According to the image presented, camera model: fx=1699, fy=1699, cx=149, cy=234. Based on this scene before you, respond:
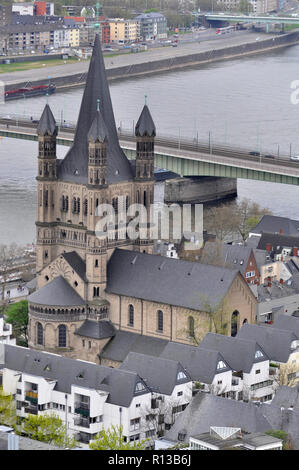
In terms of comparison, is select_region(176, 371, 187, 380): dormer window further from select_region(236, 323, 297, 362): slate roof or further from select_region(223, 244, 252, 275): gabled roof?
select_region(223, 244, 252, 275): gabled roof

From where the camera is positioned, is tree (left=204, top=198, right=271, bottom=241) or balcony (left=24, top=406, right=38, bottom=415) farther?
tree (left=204, top=198, right=271, bottom=241)

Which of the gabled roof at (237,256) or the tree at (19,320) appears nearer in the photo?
the tree at (19,320)

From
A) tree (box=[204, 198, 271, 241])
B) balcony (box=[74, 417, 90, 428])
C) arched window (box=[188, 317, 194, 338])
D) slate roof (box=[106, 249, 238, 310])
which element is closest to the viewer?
balcony (box=[74, 417, 90, 428])

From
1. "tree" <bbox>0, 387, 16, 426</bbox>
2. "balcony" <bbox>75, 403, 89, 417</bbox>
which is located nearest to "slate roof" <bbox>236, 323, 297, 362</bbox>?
"balcony" <bbox>75, 403, 89, 417</bbox>

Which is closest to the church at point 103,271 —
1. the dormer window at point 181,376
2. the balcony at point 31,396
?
the dormer window at point 181,376

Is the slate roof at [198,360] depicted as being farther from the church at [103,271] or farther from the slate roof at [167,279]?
the slate roof at [167,279]
